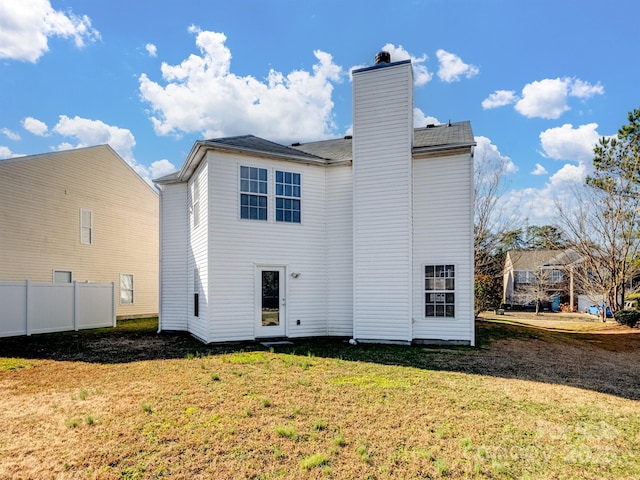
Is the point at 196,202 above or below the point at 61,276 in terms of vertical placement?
above

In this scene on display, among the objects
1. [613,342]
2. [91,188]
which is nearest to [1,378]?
[91,188]

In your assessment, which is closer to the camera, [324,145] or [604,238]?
[324,145]

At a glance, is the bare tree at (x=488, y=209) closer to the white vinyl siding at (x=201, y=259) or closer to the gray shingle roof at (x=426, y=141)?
the gray shingle roof at (x=426, y=141)

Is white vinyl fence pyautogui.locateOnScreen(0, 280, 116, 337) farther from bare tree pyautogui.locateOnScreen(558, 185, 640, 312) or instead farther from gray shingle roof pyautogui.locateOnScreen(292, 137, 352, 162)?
bare tree pyautogui.locateOnScreen(558, 185, 640, 312)

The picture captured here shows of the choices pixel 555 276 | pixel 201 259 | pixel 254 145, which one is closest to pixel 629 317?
pixel 254 145

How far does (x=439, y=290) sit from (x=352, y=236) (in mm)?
2947

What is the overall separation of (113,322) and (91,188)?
20.8 feet

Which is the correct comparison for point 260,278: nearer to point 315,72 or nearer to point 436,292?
point 436,292

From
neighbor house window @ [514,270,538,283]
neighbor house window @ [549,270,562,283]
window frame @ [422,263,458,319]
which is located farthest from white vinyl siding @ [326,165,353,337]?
neighbor house window @ [514,270,538,283]

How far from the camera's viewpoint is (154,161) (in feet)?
53.7

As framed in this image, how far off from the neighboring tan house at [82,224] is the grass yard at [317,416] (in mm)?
7770

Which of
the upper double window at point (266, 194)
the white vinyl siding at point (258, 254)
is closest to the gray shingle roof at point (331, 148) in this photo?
the white vinyl siding at point (258, 254)

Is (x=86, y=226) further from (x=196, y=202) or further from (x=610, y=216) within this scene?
(x=610, y=216)

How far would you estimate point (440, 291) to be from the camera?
10438 mm
